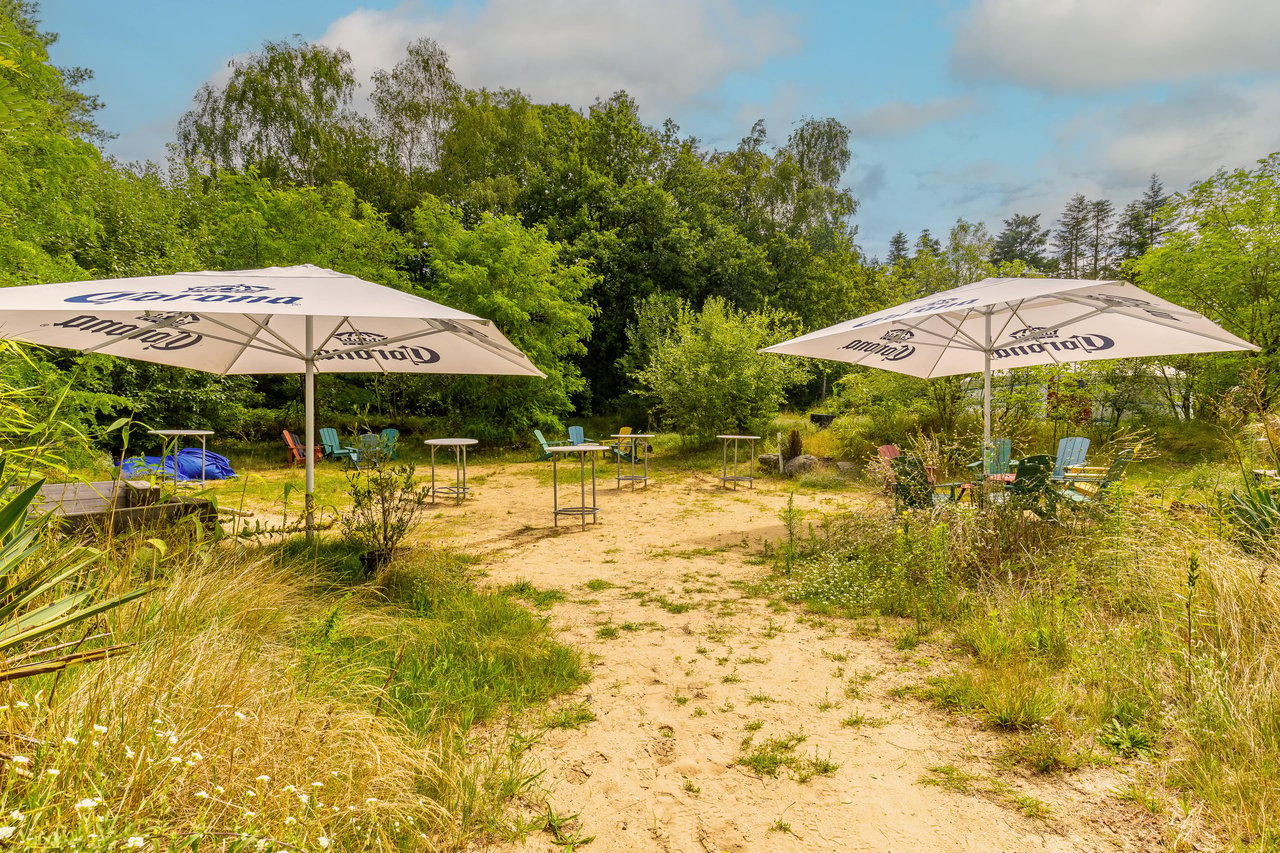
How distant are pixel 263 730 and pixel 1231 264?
54.5 ft

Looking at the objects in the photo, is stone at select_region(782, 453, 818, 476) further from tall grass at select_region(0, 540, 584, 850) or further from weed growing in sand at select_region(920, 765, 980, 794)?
weed growing in sand at select_region(920, 765, 980, 794)

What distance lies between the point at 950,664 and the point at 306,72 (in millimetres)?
28107

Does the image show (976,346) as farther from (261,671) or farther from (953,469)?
(261,671)

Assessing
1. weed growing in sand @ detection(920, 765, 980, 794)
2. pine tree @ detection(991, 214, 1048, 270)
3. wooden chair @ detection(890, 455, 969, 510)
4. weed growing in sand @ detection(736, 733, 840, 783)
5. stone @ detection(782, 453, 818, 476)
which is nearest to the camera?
weed growing in sand @ detection(920, 765, 980, 794)

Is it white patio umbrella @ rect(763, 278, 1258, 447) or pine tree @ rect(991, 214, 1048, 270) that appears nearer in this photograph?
white patio umbrella @ rect(763, 278, 1258, 447)

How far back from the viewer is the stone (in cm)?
1251

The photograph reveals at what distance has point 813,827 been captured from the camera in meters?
2.38

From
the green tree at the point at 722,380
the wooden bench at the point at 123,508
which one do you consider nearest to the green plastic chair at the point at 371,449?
the wooden bench at the point at 123,508

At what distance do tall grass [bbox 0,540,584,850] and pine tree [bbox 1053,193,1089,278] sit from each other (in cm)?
7025

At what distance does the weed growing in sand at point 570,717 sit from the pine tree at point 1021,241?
7244 centimetres


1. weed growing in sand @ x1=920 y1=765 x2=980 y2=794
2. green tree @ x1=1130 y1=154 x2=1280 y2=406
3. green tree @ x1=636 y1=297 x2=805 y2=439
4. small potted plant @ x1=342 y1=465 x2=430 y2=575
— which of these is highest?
green tree @ x1=1130 y1=154 x2=1280 y2=406

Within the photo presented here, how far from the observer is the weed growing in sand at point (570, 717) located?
125 inches

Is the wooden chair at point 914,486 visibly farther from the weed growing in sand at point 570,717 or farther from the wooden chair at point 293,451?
the wooden chair at point 293,451

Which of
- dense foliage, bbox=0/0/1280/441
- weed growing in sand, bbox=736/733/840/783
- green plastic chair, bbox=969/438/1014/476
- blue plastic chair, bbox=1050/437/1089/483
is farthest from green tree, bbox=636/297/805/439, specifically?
weed growing in sand, bbox=736/733/840/783
